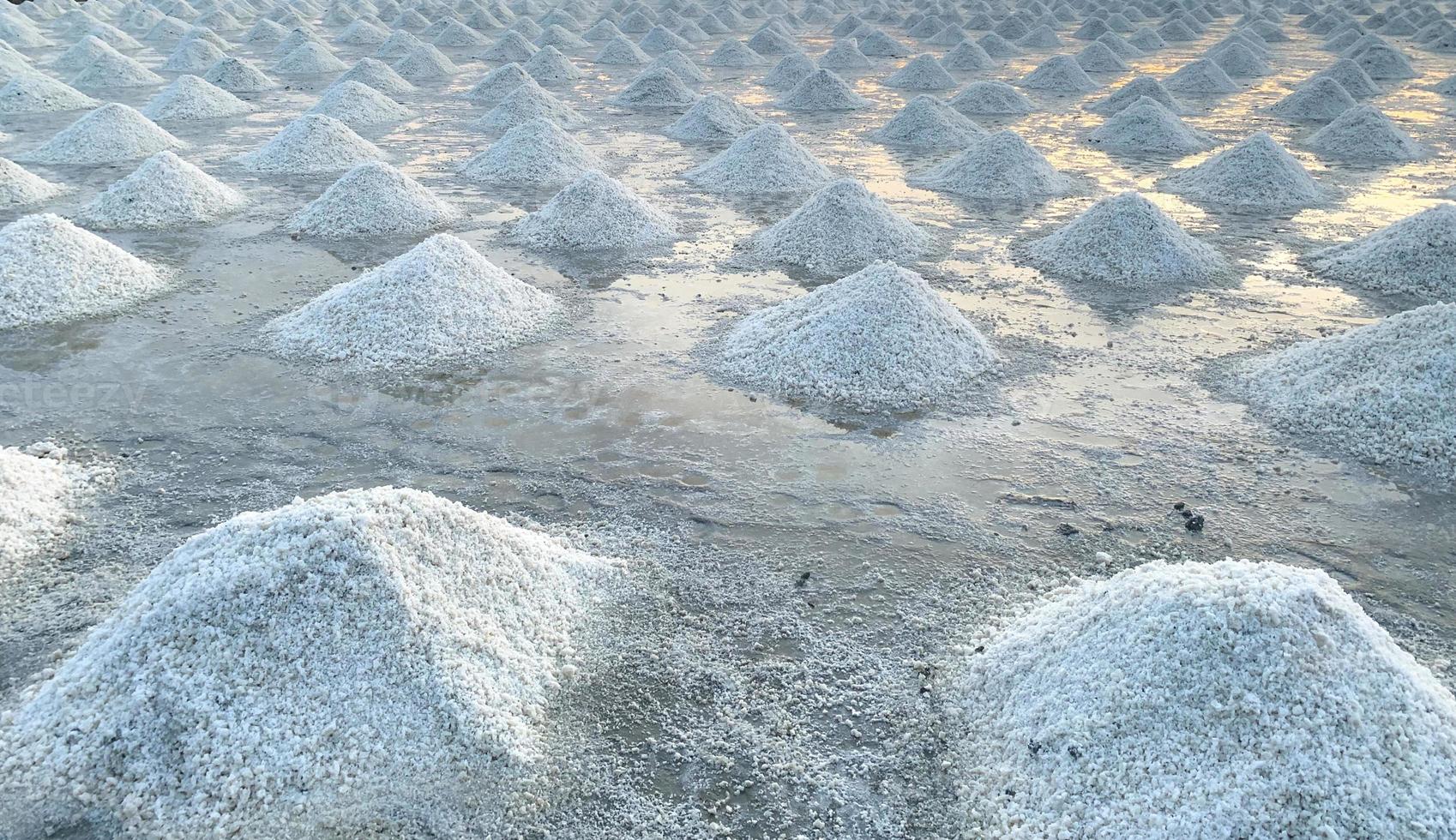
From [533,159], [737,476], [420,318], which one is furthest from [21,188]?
[737,476]

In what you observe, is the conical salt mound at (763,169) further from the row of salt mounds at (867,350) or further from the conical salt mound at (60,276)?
the conical salt mound at (60,276)

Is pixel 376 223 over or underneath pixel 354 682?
underneath

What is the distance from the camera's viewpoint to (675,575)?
486 centimetres

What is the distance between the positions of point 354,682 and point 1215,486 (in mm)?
4730

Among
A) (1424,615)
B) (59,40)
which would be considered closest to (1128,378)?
(1424,615)

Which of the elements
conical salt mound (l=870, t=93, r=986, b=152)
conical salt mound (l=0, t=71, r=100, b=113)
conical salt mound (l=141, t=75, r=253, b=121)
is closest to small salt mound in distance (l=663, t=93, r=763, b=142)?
conical salt mound (l=870, t=93, r=986, b=152)

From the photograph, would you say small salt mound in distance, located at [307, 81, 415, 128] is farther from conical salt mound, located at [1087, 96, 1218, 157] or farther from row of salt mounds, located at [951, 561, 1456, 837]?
row of salt mounds, located at [951, 561, 1456, 837]

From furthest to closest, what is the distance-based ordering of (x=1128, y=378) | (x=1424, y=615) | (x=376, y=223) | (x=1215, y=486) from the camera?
(x=376, y=223), (x=1128, y=378), (x=1215, y=486), (x=1424, y=615)

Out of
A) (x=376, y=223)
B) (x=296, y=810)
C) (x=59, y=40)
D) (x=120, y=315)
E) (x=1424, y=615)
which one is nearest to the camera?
(x=296, y=810)

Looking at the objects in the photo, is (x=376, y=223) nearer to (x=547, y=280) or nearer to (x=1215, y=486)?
(x=547, y=280)

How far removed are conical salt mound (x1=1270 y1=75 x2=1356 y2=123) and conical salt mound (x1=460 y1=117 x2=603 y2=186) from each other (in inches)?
502

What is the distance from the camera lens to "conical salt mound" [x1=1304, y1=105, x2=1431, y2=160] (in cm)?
1462

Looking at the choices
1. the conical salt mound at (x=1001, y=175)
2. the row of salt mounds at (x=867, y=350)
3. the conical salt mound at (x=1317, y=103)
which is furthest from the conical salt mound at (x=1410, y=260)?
the conical salt mound at (x=1317, y=103)

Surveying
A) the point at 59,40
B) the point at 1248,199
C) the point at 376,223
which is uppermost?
the point at 1248,199
